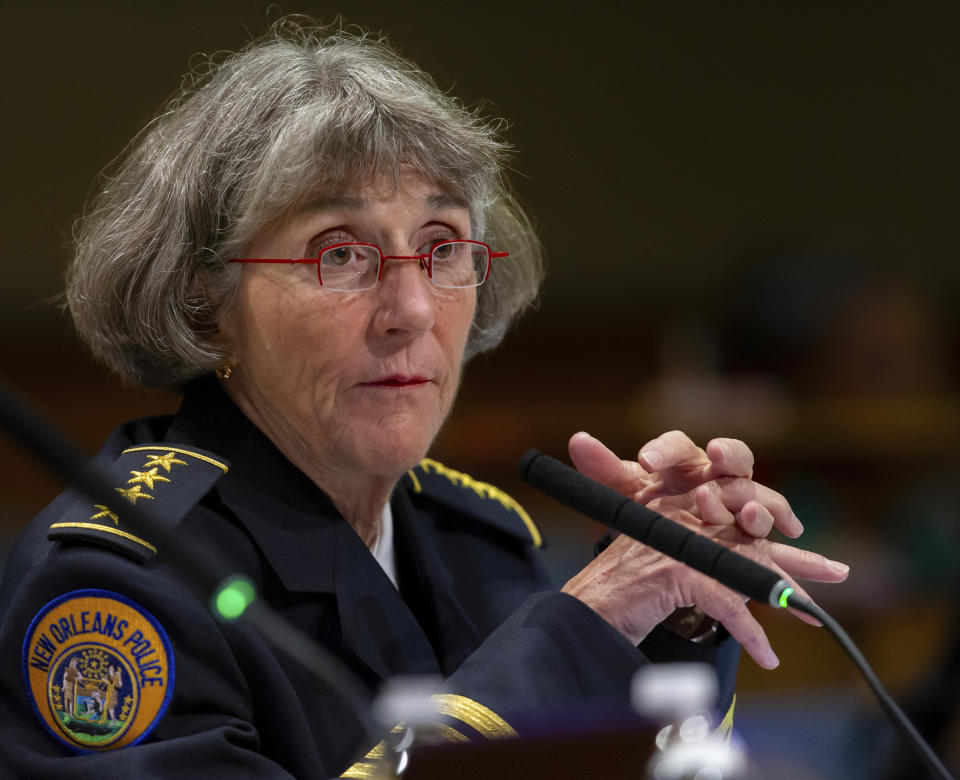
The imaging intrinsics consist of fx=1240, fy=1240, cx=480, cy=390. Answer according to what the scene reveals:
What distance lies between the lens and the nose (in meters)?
1.51

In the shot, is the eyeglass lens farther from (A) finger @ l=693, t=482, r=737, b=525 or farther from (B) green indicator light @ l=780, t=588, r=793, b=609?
(B) green indicator light @ l=780, t=588, r=793, b=609

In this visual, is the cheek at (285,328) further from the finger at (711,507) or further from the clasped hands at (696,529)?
the finger at (711,507)

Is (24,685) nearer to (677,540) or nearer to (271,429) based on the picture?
(271,429)

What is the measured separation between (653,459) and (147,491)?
23.5 inches

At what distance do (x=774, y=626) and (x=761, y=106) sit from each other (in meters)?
2.80

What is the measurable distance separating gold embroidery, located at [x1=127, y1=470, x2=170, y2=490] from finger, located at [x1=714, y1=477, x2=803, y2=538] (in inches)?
26.2

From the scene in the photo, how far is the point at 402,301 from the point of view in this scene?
1.51 meters

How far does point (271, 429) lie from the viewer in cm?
159

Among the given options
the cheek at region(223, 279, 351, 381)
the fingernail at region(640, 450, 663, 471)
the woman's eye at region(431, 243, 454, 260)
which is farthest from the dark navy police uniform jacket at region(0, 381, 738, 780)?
the woman's eye at region(431, 243, 454, 260)

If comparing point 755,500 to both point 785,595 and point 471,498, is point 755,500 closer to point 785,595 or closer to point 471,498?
point 785,595

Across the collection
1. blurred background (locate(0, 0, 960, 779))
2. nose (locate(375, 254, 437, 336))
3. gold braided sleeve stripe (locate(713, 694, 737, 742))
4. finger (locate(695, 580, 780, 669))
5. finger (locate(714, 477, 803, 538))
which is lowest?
gold braided sleeve stripe (locate(713, 694, 737, 742))

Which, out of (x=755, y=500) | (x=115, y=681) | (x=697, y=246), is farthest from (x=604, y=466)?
(x=697, y=246)

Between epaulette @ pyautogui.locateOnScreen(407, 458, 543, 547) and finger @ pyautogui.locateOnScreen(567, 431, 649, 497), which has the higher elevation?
finger @ pyautogui.locateOnScreen(567, 431, 649, 497)

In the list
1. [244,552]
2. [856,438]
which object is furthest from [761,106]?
[244,552]
